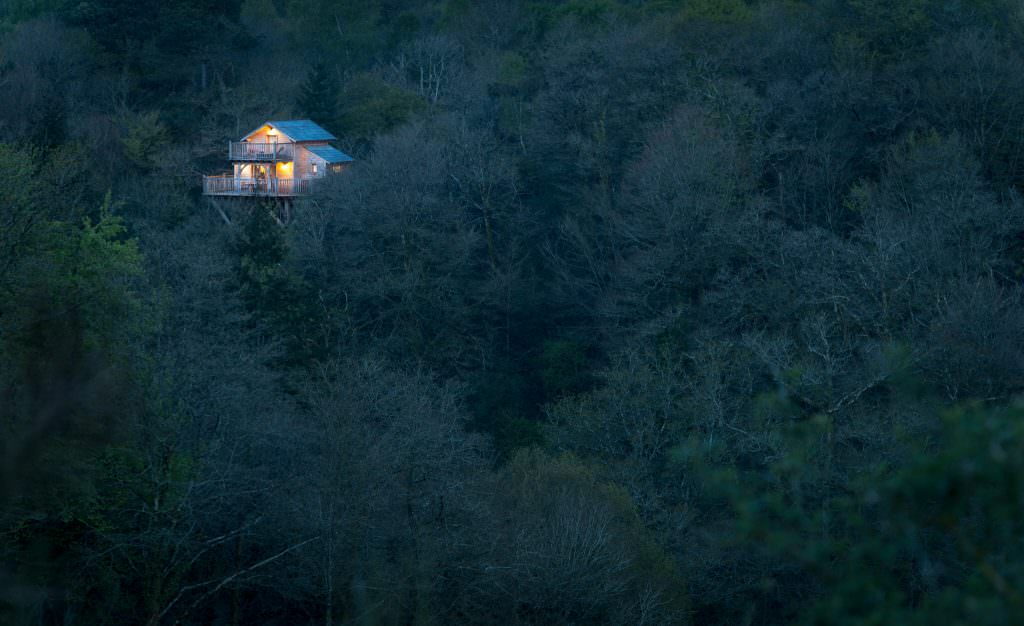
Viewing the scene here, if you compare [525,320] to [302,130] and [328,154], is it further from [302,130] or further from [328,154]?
[302,130]

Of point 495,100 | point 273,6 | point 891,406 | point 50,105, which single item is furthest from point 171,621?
point 273,6

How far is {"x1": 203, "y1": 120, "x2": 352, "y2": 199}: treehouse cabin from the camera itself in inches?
1144

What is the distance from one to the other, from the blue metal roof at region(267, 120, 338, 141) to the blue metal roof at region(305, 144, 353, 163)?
0.77ft

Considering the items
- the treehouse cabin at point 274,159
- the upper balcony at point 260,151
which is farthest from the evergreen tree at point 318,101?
the upper balcony at point 260,151

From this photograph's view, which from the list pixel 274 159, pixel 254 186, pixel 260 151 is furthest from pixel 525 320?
pixel 260 151

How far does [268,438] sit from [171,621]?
2.71m

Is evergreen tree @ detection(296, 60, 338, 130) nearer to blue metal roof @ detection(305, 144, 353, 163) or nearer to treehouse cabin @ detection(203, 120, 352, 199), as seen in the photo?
treehouse cabin @ detection(203, 120, 352, 199)

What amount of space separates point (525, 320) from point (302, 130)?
31.4ft

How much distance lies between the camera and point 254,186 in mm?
28578

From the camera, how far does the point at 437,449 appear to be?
14258 millimetres

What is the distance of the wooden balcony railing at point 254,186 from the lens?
92.3 ft

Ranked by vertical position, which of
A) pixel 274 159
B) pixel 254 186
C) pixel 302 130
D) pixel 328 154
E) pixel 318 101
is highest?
pixel 318 101

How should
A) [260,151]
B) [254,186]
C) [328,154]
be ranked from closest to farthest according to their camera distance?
[254,186]
[260,151]
[328,154]

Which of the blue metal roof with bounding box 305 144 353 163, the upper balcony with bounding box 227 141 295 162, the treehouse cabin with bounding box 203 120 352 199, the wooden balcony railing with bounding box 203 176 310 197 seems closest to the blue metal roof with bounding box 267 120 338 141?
the treehouse cabin with bounding box 203 120 352 199
